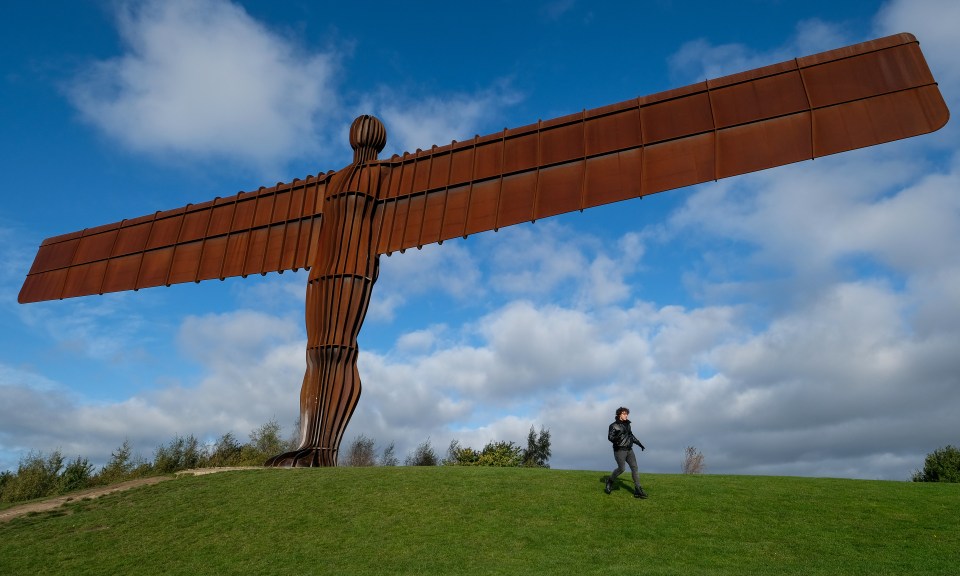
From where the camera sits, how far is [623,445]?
13547mm

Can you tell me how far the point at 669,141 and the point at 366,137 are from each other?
9.86 m

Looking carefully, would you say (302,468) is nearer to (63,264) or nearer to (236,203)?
(236,203)

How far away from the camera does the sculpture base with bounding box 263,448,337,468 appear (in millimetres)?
18219

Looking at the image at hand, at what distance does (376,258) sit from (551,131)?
6359 millimetres

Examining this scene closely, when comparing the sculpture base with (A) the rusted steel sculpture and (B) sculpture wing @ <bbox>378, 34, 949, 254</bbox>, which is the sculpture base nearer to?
(A) the rusted steel sculpture

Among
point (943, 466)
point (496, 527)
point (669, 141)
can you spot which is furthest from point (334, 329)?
point (943, 466)

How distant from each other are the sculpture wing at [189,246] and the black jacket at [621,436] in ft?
38.1

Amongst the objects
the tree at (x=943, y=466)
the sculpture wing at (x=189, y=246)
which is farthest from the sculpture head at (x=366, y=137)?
the tree at (x=943, y=466)

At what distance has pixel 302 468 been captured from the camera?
17.7 m

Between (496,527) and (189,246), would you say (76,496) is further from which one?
(496,527)

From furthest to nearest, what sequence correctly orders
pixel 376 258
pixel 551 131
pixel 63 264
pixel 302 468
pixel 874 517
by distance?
pixel 63 264 → pixel 376 258 → pixel 551 131 → pixel 302 468 → pixel 874 517

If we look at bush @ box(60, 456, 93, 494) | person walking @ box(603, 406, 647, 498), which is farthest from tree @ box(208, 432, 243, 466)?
person walking @ box(603, 406, 647, 498)

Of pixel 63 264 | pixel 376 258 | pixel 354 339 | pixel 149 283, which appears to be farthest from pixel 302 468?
pixel 63 264

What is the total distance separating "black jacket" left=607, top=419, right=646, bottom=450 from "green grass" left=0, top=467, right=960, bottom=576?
104 cm
